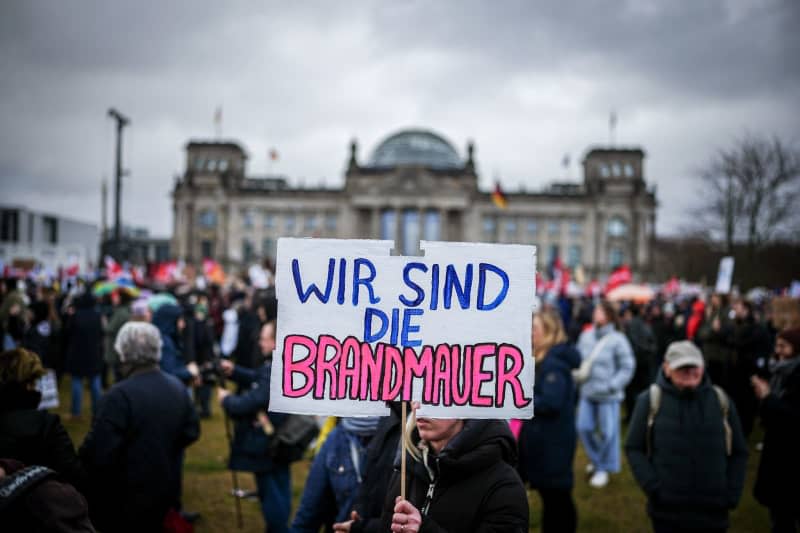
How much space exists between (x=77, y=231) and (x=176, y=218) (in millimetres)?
12334

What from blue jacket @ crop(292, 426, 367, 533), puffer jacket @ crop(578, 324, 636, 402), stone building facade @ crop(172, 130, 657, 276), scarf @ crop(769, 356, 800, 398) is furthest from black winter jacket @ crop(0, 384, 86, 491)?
stone building facade @ crop(172, 130, 657, 276)

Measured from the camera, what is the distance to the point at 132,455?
3631 millimetres

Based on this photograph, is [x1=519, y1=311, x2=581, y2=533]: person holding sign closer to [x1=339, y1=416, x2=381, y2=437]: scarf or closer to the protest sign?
[x1=339, y1=416, x2=381, y2=437]: scarf

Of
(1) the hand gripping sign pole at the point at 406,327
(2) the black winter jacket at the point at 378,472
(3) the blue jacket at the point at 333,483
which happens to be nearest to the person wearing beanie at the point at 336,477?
(3) the blue jacket at the point at 333,483

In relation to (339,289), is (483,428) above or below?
below

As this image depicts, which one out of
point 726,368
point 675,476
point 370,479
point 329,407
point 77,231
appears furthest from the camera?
point 77,231

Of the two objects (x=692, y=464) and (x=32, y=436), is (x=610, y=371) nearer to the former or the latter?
(x=692, y=464)

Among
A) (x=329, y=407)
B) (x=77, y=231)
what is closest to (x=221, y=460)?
(x=329, y=407)

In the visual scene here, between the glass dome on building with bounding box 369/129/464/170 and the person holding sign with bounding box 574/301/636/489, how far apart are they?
210ft

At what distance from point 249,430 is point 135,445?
112 centimetres

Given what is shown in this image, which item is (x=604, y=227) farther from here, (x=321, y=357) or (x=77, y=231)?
(x=321, y=357)

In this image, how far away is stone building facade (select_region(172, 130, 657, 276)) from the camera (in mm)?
64875

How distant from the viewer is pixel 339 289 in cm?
244

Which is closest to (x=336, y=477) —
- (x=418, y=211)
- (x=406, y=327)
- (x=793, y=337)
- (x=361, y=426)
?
(x=361, y=426)
